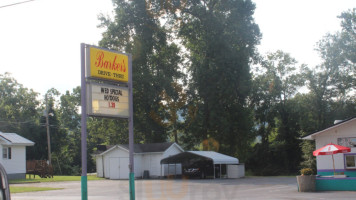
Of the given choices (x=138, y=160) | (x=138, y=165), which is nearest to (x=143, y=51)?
(x=138, y=160)

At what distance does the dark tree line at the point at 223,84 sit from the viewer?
4716 cm

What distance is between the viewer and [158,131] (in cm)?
5062

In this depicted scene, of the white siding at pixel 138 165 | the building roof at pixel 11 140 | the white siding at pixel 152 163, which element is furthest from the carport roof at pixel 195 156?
the building roof at pixel 11 140

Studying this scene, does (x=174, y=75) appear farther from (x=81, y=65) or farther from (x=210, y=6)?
(x=81, y=65)

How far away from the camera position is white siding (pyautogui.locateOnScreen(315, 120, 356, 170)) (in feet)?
92.3

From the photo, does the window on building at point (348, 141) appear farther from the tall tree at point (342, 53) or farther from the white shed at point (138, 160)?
the tall tree at point (342, 53)

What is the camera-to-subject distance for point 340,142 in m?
28.4

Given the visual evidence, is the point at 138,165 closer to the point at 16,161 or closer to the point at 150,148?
the point at 150,148

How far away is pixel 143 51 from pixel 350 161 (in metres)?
26.1

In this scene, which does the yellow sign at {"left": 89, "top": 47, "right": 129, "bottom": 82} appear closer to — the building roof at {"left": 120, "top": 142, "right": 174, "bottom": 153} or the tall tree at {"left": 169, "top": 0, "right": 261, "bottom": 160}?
the building roof at {"left": 120, "top": 142, "right": 174, "bottom": 153}

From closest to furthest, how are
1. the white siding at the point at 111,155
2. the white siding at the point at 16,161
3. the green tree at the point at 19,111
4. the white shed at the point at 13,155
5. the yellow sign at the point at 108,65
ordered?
the yellow sign at the point at 108,65 → the white shed at the point at 13,155 → the white siding at the point at 16,161 → the white siding at the point at 111,155 → the green tree at the point at 19,111

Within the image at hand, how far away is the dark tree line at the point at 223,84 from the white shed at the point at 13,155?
10634mm

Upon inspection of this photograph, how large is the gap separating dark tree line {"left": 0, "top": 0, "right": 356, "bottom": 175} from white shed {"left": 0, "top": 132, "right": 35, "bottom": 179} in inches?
419

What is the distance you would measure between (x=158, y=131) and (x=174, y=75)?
6867 mm
